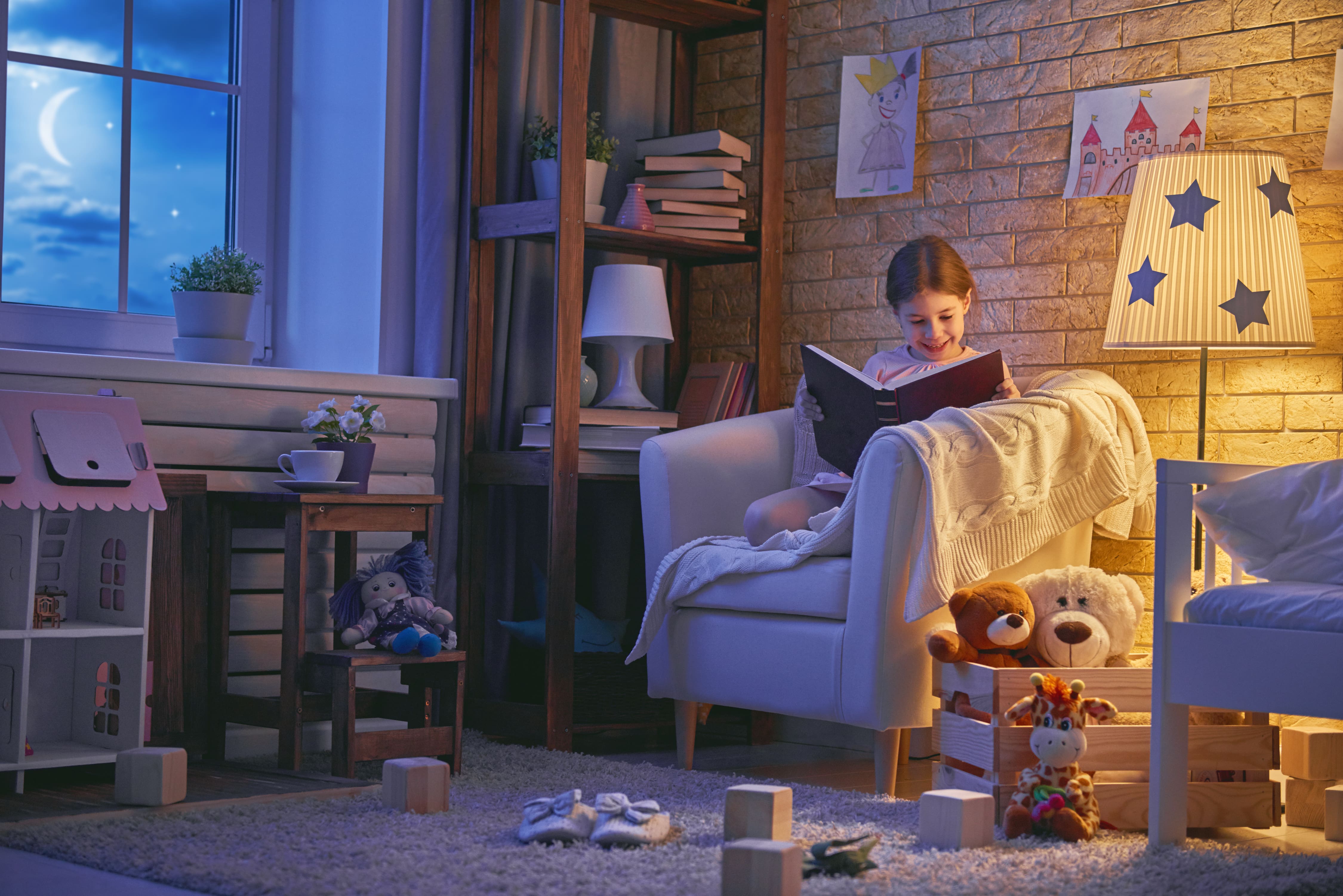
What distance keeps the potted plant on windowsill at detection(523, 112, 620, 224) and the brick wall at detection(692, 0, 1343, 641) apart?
0.45m

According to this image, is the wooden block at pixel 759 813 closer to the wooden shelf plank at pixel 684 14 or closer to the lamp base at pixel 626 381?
the lamp base at pixel 626 381

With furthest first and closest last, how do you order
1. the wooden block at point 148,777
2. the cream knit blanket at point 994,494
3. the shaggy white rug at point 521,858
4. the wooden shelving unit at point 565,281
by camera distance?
the wooden shelving unit at point 565,281
the cream knit blanket at point 994,494
the wooden block at point 148,777
the shaggy white rug at point 521,858

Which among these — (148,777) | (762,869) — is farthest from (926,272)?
(148,777)

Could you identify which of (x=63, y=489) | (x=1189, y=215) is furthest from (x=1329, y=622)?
(x=63, y=489)

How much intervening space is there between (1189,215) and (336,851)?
172 centimetres

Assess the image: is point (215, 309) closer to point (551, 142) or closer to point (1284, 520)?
point (551, 142)

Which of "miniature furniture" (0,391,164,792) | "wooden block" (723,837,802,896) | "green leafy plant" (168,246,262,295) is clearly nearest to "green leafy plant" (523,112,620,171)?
"green leafy plant" (168,246,262,295)

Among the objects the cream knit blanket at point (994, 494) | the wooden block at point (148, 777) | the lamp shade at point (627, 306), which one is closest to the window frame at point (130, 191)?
the lamp shade at point (627, 306)

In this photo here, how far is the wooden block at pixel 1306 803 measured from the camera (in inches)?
87.5

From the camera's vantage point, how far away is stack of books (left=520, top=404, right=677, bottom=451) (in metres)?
3.05

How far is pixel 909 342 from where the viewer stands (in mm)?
2873

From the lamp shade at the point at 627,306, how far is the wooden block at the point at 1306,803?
156 cm

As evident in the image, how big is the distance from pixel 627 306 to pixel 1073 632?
1.32 meters

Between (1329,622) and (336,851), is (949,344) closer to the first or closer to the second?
(1329,622)
